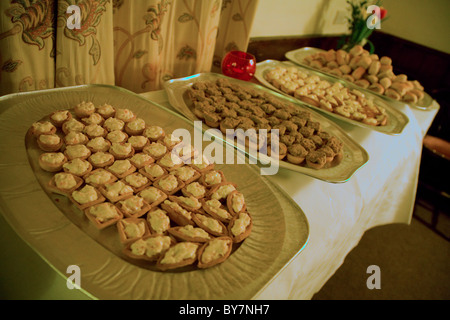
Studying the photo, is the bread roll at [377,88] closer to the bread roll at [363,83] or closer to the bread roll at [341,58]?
the bread roll at [363,83]

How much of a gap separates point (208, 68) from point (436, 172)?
1931mm

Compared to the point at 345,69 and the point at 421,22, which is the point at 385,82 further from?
the point at 421,22

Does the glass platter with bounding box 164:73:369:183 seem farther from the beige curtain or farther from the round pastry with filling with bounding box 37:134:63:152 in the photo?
the round pastry with filling with bounding box 37:134:63:152

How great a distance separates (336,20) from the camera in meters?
2.31

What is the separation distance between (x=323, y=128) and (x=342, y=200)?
0.31m

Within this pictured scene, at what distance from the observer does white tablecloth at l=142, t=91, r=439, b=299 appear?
66 centimetres

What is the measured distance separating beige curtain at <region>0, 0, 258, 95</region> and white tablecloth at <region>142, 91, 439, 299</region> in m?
0.13

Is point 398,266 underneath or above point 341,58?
underneath

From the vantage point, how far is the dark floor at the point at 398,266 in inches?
59.2

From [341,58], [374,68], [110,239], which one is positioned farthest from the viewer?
[341,58]

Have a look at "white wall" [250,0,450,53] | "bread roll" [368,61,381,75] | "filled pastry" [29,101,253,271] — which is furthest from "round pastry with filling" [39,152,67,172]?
"bread roll" [368,61,381,75]

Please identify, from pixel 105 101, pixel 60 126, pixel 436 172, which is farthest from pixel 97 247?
pixel 436 172

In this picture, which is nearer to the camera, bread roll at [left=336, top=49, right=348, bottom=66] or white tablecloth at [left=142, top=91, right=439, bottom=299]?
white tablecloth at [left=142, top=91, right=439, bottom=299]

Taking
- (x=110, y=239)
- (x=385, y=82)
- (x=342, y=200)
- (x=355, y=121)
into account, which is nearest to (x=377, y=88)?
(x=385, y=82)
